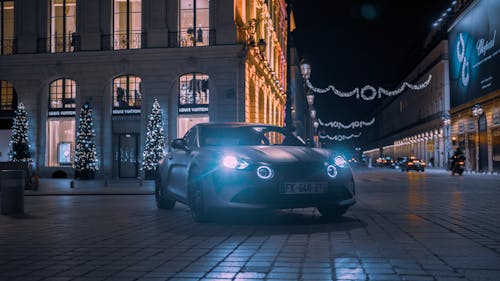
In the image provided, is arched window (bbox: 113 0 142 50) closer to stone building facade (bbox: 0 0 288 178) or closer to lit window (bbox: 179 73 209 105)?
stone building facade (bbox: 0 0 288 178)

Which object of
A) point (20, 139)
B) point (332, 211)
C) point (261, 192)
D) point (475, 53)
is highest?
point (475, 53)

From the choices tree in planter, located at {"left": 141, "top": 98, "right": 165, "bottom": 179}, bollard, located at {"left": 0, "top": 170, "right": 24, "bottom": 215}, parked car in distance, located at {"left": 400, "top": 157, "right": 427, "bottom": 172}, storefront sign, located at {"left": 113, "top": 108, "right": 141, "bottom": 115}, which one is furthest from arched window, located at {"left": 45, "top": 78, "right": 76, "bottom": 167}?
parked car in distance, located at {"left": 400, "top": 157, "right": 427, "bottom": 172}

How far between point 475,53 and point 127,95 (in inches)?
1220

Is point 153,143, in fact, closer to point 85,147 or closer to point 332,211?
point 85,147

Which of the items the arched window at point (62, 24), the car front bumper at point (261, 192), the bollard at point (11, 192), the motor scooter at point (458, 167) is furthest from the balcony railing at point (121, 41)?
the car front bumper at point (261, 192)

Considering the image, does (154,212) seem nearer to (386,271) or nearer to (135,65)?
(386,271)

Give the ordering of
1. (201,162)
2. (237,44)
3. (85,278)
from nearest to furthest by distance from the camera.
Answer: (85,278) → (201,162) → (237,44)

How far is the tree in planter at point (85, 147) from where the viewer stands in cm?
3141

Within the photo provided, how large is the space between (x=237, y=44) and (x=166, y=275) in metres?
27.4

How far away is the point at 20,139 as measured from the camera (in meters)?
32.0

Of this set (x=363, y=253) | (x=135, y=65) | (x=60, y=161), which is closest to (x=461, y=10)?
(x=135, y=65)

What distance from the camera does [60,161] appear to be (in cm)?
3375

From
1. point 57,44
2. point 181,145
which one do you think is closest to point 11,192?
point 181,145

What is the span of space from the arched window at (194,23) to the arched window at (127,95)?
3.54 meters
